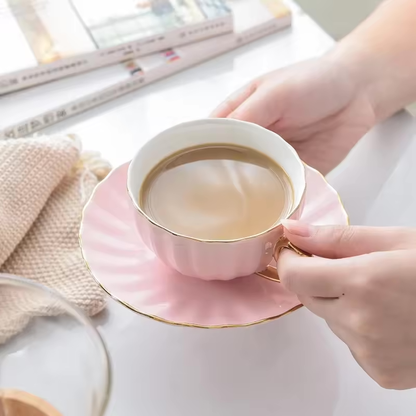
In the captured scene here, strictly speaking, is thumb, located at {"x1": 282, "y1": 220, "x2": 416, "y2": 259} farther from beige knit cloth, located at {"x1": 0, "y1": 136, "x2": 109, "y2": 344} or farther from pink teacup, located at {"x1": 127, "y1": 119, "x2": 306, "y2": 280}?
beige knit cloth, located at {"x1": 0, "y1": 136, "x2": 109, "y2": 344}

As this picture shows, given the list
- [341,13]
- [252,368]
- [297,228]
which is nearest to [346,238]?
[297,228]

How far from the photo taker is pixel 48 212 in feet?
1.97

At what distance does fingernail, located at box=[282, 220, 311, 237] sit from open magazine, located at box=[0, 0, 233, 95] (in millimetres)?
437

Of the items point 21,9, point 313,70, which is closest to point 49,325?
point 313,70

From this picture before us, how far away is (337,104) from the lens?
684mm

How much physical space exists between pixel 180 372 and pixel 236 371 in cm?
5

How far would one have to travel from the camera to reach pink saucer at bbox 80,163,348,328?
0.49 meters

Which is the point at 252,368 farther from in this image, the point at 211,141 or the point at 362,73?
the point at 362,73

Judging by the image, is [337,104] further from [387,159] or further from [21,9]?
[21,9]

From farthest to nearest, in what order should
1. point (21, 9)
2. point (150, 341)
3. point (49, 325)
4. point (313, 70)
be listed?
point (21, 9), point (313, 70), point (150, 341), point (49, 325)

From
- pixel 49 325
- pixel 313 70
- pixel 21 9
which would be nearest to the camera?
pixel 49 325

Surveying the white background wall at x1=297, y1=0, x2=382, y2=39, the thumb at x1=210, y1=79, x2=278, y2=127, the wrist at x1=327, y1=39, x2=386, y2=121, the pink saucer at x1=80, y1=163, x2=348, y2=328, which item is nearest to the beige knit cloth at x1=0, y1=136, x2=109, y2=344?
the pink saucer at x1=80, y1=163, x2=348, y2=328

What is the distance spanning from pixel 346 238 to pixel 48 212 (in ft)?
1.01

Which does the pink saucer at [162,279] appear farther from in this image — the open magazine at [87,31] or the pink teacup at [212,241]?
the open magazine at [87,31]
